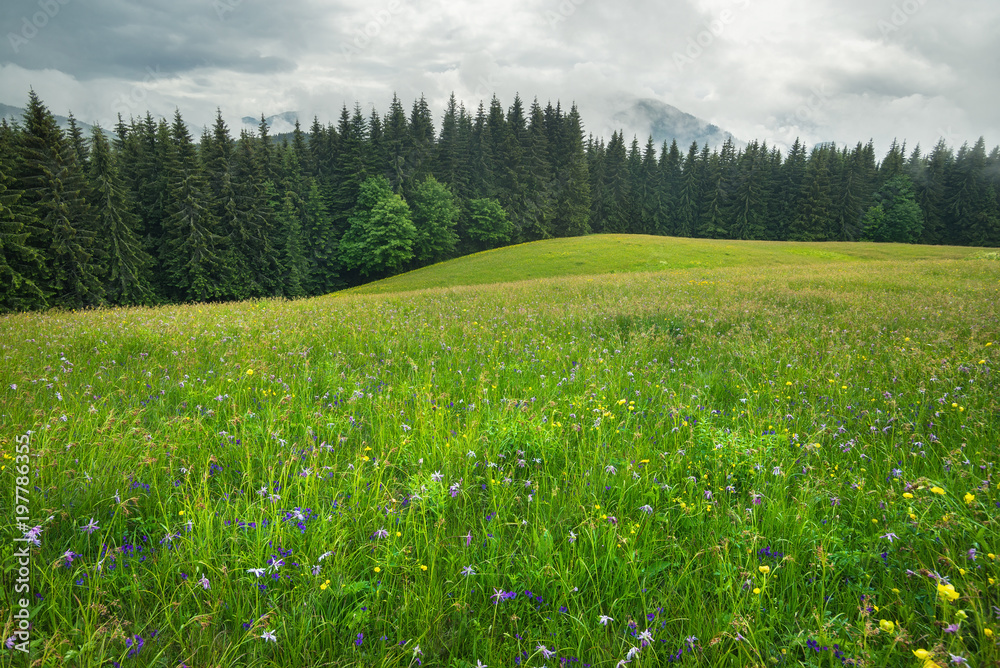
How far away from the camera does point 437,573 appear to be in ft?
8.02

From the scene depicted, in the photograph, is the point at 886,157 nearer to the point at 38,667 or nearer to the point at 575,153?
the point at 575,153

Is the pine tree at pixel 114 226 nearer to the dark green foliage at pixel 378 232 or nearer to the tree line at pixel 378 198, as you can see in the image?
the tree line at pixel 378 198

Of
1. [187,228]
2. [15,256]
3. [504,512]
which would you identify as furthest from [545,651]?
[187,228]

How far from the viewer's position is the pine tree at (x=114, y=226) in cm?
3775

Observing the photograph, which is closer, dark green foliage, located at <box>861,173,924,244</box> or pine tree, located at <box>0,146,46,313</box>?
pine tree, located at <box>0,146,46,313</box>

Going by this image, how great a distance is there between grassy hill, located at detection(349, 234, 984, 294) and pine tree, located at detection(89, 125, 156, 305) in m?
19.6

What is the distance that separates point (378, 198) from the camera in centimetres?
5884

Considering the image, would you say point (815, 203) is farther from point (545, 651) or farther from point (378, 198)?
point (545, 651)

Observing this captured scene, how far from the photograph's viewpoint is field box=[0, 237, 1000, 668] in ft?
6.70

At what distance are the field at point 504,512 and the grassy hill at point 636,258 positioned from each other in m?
31.2

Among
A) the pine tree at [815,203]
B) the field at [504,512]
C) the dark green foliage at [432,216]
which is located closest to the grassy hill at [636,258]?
the dark green foliage at [432,216]

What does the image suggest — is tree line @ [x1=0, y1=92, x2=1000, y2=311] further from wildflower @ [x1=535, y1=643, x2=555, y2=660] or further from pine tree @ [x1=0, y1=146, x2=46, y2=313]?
wildflower @ [x1=535, y1=643, x2=555, y2=660]

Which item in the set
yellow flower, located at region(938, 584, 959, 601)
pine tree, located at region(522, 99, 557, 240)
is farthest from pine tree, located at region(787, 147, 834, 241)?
yellow flower, located at region(938, 584, 959, 601)

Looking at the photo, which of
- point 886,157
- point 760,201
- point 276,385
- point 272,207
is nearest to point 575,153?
point 760,201
